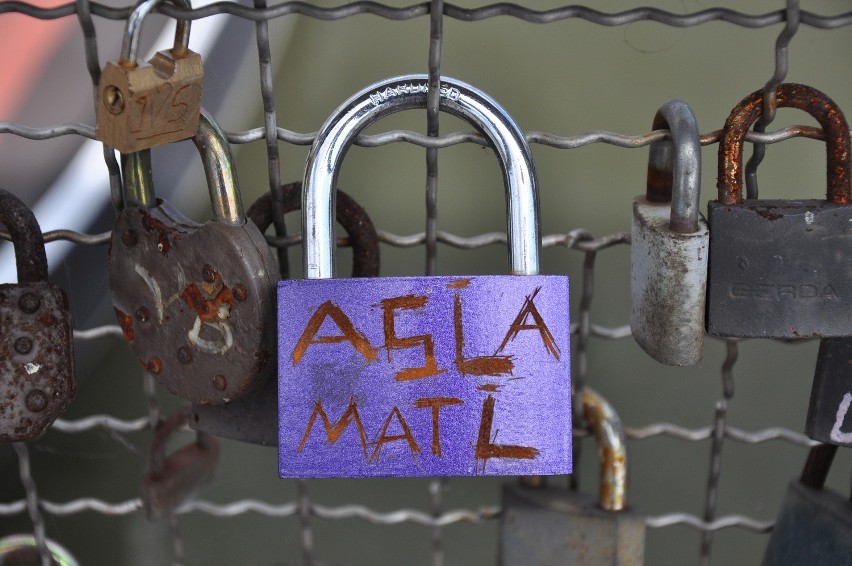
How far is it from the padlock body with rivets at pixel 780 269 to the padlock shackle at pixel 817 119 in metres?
0.01

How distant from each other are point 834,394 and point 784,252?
15cm

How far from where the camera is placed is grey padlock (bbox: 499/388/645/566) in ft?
2.48

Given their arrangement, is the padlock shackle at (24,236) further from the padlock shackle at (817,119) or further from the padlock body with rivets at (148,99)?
the padlock shackle at (817,119)

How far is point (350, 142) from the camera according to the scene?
2.02 feet

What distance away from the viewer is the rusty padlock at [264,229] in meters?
0.70

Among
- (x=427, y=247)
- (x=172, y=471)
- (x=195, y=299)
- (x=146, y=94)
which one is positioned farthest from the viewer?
(x=172, y=471)

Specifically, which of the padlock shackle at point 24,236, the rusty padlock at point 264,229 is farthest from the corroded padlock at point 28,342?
the rusty padlock at point 264,229

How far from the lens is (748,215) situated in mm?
604

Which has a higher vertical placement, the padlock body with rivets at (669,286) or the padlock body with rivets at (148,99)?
the padlock body with rivets at (148,99)

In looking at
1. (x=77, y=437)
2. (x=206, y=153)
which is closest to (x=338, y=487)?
(x=77, y=437)

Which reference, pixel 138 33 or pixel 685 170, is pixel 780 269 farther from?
pixel 138 33

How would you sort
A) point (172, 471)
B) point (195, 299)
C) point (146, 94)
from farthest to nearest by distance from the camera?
point (172, 471) < point (195, 299) < point (146, 94)

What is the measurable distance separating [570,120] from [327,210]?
1.48 feet

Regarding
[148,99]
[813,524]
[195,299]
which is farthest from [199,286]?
[813,524]
